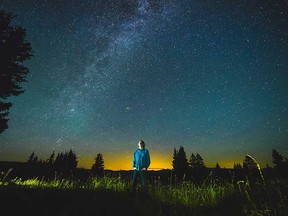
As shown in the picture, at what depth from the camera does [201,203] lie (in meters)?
5.20

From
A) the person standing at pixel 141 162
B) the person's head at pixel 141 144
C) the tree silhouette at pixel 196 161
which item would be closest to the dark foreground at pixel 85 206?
the person standing at pixel 141 162

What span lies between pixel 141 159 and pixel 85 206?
3749 millimetres

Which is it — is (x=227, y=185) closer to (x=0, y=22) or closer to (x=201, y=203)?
(x=201, y=203)

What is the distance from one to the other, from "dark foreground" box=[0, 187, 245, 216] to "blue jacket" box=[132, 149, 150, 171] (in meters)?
2.61

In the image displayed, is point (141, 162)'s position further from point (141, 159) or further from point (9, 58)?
point (9, 58)

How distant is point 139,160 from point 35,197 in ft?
13.3

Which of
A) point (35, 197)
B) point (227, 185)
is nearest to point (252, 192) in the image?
point (227, 185)

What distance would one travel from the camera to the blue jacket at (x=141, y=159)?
8.02 metres

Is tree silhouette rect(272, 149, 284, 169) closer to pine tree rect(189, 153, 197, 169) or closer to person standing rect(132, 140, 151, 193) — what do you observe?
pine tree rect(189, 153, 197, 169)

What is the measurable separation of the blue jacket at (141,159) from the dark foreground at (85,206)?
2.61m

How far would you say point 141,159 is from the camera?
8.11 m

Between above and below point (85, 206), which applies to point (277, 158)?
above

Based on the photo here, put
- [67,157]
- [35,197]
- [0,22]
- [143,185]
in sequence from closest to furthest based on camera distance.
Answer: [35,197] → [143,185] → [0,22] → [67,157]

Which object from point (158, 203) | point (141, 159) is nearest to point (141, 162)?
point (141, 159)
